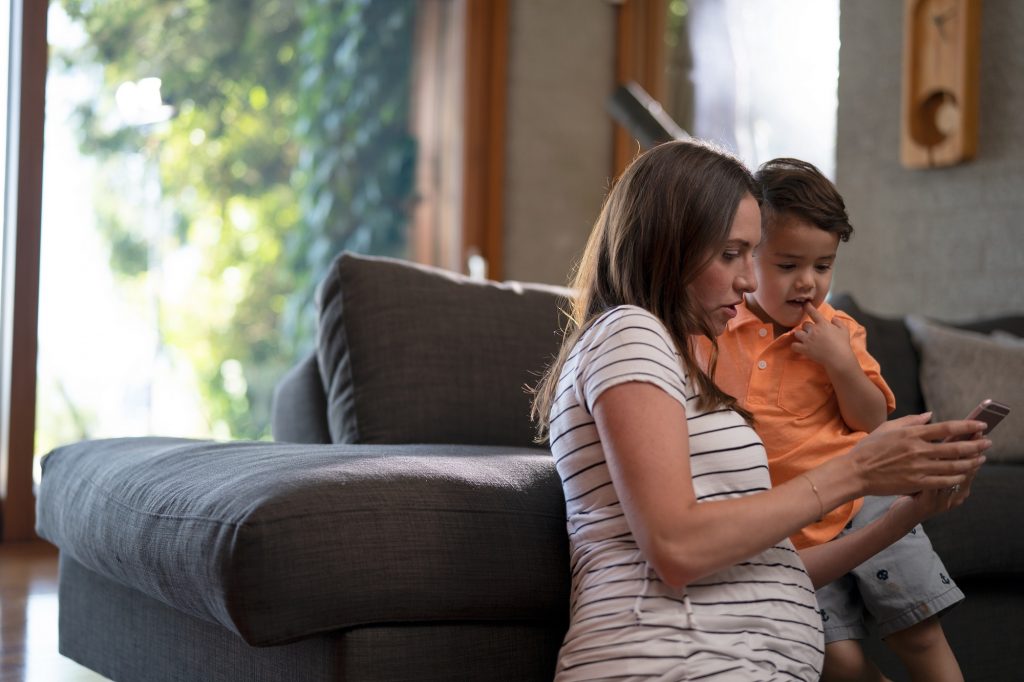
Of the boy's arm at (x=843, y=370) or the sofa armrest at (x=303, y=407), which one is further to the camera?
the sofa armrest at (x=303, y=407)

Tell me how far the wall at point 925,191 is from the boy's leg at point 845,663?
7.26 ft

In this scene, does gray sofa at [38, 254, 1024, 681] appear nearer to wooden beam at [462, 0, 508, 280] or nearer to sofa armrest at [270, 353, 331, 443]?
sofa armrest at [270, 353, 331, 443]

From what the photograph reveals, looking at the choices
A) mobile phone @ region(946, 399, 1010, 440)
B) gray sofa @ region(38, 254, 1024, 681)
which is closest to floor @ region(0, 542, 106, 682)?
gray sofa @ region(38, 254, 1024, 681)

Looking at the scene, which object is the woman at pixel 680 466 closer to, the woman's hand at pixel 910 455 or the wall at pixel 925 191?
the woman's hand at pixel 910 455

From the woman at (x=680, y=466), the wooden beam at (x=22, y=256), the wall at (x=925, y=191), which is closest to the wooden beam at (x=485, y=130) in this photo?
the wall at (x=925, y=191)

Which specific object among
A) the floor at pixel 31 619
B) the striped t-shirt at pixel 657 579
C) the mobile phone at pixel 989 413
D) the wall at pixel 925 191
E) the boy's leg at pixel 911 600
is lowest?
the floor at pixel 31 619

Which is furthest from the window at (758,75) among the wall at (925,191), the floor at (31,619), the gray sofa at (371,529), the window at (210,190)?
the floor at (31,619)

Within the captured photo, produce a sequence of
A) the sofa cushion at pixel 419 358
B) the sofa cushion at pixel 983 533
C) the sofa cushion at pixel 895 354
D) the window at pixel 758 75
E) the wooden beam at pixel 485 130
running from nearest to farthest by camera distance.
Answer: the sofa cushion at pixel 983 533, the sofa cushion at pixel 419 358, the sofa cushion at pixel 895 354, the window at pixel 758 75, the wooden beam at pixel 485 130

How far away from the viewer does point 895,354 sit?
9.55 feet

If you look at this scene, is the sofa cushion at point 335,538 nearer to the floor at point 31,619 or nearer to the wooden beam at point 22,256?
the floor at point 31,619

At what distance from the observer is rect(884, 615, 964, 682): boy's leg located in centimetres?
182

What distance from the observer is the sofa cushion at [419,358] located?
94.3 inches

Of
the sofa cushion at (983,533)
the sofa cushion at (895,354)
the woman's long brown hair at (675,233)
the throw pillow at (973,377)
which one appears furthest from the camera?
the sofa cushion at (895,354)

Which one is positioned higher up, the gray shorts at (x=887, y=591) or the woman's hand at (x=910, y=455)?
the woman's hand at (x=910, y=455)
